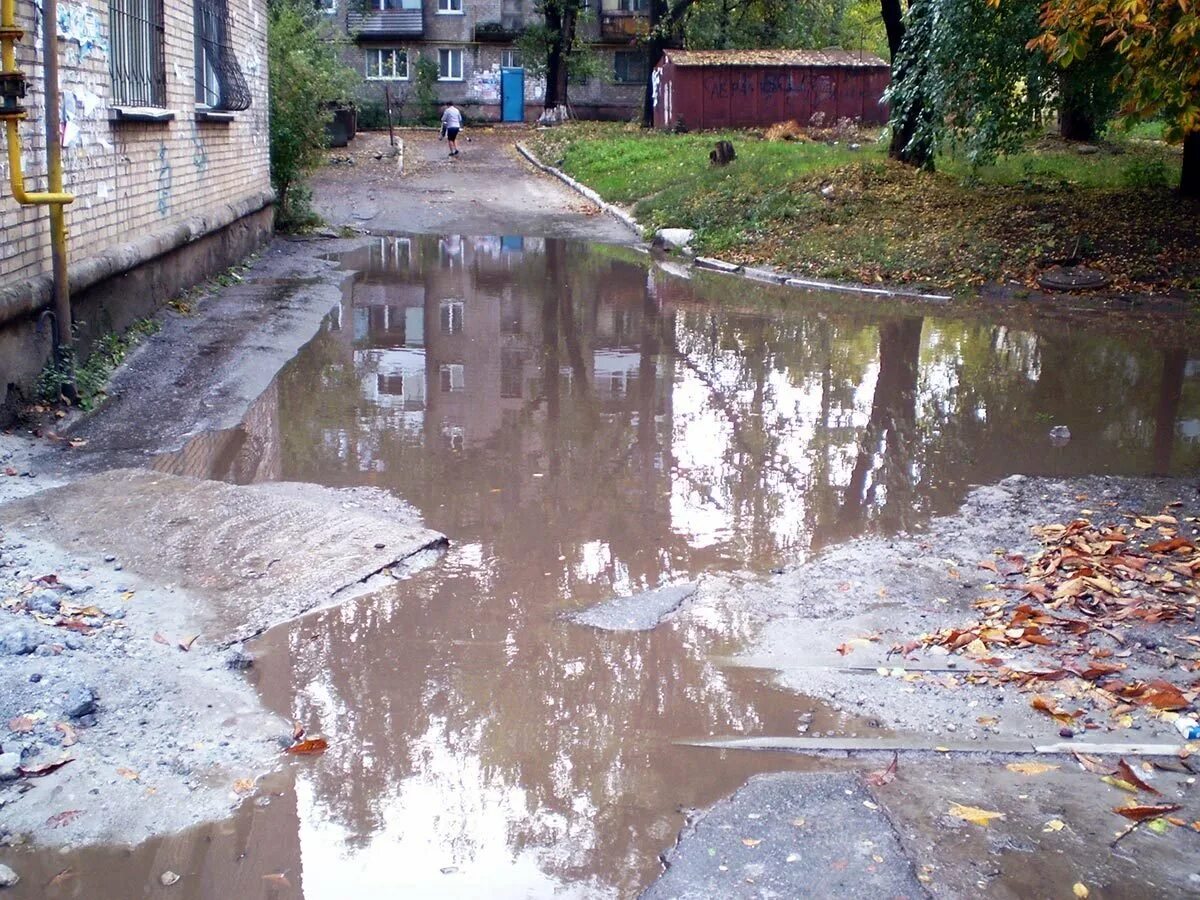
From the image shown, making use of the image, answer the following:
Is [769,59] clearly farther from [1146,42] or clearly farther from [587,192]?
[1146,42]

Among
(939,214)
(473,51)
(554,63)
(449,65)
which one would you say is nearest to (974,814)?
(939,214)

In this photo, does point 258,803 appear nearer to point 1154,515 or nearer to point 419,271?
point 1154,515

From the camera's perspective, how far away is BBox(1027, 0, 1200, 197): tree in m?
6.75

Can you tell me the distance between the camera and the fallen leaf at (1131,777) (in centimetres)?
416

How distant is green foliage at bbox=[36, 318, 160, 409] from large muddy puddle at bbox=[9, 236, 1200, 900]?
3.73 ft

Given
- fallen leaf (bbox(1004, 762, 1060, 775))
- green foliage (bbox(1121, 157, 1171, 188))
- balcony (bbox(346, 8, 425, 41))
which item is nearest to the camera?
fallen leaf (bbox(1004, 762, 1060, 775))

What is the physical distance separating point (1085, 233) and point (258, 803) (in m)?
15.2

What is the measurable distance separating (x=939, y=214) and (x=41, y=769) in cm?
1648

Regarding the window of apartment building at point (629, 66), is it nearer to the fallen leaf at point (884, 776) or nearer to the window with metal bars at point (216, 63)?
the window with metal bars at point (216, 63)

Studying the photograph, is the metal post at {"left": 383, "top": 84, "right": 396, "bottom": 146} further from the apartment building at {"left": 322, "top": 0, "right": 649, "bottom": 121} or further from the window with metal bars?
the window with metal bars

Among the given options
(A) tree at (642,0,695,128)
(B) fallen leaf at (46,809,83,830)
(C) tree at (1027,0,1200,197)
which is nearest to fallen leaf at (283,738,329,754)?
(B) fallen leaf at (46,809,83,830)

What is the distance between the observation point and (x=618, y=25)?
46781 mm

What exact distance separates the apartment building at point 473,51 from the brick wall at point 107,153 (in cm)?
3108

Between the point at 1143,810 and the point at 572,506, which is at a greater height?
the point at 572,506
